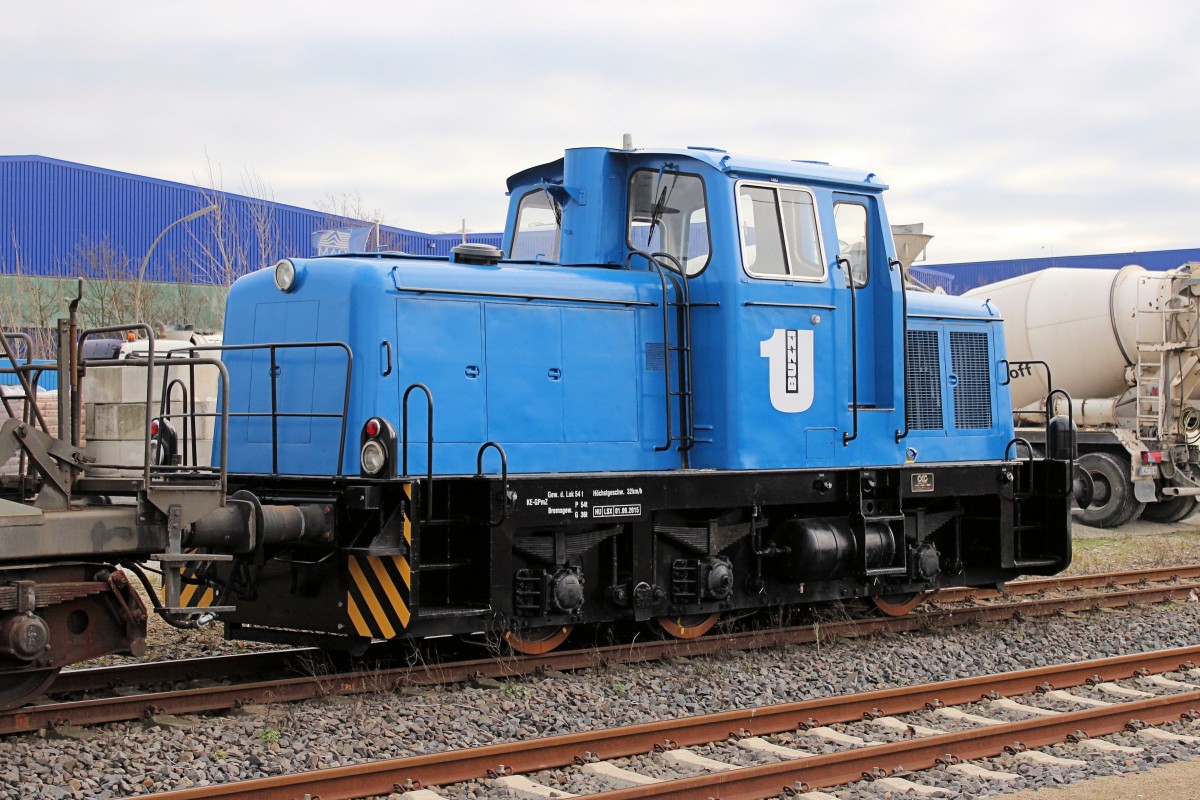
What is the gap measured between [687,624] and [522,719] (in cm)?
233

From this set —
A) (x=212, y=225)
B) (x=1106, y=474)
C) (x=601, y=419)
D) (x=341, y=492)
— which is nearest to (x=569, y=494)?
(x=601, y=419)

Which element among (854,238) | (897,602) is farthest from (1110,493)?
(854,238)

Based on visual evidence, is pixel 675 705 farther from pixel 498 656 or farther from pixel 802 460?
pixel 802 460

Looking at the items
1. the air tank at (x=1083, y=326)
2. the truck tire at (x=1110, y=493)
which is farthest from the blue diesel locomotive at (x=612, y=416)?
the air tank at (x=1083, y=326)

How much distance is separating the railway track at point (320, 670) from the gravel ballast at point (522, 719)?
0.12m

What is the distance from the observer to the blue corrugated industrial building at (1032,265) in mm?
49125

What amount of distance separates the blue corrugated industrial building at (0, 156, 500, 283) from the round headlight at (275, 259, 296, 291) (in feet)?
81.2

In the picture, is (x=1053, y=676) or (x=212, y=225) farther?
(x=212, y=225)

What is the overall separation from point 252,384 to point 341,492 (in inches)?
54.8

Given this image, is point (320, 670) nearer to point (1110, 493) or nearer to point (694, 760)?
point (694, 760)

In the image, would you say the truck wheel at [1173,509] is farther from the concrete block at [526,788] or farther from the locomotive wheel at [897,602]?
the concrete block at [526,788]

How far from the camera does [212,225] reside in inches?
1323

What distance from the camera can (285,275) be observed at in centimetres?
797

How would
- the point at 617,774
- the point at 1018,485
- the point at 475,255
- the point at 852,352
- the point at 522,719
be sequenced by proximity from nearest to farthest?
1. the point at 617,774
2. the point at 522,719
3. the point at 475,255
4. the point at 852,352
5. the point at 1018,485
